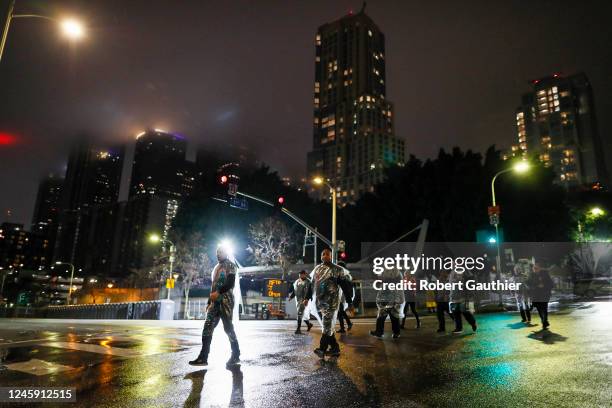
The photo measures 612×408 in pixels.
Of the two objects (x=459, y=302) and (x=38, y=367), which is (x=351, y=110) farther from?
(x=38, y=367)

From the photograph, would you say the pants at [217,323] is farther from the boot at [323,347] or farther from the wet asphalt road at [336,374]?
the boot at [323,347]

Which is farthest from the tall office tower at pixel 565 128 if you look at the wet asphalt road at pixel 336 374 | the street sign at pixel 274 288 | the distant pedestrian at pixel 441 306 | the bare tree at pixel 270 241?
the wet asphalt road at pixel 336 374

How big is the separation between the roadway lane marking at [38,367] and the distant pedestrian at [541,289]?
10.7 m

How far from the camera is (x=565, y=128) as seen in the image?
456ft

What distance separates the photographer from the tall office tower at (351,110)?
148 metres

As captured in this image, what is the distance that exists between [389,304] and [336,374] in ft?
15.7

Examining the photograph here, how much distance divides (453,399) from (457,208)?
3213 cm

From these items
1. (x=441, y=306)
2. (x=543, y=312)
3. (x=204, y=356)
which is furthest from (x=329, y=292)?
(x=543, y=312)

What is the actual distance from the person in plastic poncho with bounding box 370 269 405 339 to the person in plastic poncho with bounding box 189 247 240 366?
4440 mm

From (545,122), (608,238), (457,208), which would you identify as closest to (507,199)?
(457,208)

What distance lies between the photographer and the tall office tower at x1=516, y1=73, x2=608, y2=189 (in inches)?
5231

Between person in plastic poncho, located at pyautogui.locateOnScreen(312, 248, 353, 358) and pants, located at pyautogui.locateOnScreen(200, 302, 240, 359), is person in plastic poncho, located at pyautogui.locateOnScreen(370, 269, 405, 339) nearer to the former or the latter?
person in plastic poncho, located at pyautogui.locateOnScreen(312, 248, 353, 358)

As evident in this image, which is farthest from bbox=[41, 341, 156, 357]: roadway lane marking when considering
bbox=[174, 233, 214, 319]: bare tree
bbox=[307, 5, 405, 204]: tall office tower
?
bbox=[307, 5, 405, 204]: tall office tower

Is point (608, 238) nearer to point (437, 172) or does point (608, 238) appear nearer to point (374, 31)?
point (437, 172)
